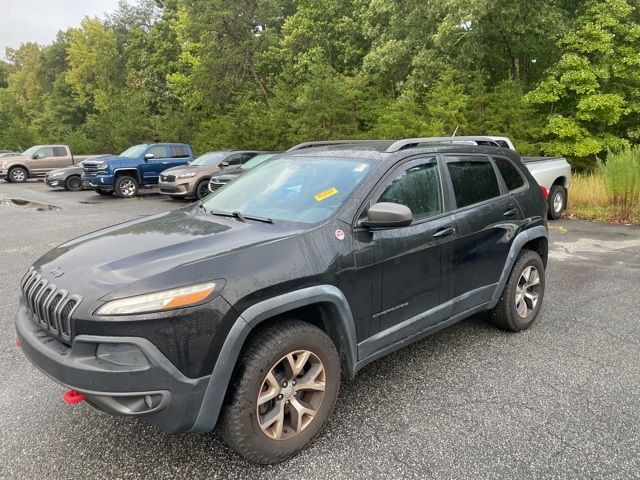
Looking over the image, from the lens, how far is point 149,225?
121 inches

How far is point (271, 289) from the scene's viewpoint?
2.36 meters

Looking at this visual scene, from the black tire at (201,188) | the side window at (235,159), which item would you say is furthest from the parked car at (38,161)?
the black tire at (201,188)

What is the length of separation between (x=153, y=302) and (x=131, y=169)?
15858 mm

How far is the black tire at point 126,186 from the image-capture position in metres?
16.3

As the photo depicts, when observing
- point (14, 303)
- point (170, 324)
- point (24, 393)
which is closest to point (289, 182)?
point (170, 324)

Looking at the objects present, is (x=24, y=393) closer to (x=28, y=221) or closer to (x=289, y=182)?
(x=289, y=182)

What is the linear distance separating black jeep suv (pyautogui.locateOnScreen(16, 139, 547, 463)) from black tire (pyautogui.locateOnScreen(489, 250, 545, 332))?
230 millimetres

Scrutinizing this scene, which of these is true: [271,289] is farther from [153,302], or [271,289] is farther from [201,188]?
[201,188]

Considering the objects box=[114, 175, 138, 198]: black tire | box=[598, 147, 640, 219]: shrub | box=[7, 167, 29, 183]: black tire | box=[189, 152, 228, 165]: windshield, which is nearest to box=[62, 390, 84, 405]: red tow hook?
box=[598, 147, 640, 219]: shrub

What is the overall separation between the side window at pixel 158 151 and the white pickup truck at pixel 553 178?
1273 centimetres

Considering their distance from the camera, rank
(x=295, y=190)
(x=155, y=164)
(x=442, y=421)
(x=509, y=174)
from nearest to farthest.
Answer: (x=442, y=421) < (x=295, y=190) < (x=509, y=174) < (x=155, y=164)

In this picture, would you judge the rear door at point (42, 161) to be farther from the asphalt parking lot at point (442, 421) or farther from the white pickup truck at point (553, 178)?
the white pickup truck at point (553, 178)

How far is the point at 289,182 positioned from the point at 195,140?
24.3 meters

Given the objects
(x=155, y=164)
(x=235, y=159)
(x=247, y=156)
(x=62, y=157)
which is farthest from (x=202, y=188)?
(x=62, y=157)
